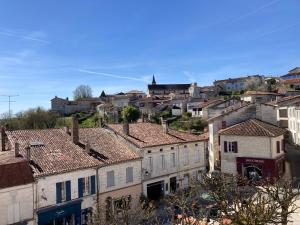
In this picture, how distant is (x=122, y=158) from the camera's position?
32188 millimetres

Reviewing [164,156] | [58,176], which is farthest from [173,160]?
[58,176]

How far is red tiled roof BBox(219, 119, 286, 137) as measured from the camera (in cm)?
3850

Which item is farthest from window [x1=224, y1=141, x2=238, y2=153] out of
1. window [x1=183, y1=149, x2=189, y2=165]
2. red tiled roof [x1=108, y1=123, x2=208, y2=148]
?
window [x1=183, y1=149, x2=189, y2=165]

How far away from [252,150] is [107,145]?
614 inches

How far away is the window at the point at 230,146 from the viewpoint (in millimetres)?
40250

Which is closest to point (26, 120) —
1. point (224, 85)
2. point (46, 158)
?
point (46, 158)

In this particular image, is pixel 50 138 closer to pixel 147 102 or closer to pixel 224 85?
pixel 147 102

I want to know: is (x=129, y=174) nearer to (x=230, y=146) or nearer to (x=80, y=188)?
(x=80, y=188)

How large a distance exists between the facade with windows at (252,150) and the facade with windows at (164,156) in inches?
107

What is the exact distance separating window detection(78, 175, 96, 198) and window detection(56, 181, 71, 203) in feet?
3.33

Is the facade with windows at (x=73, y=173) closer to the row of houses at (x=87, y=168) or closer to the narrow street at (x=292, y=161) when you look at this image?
the row of houses at (x=87, y=168)

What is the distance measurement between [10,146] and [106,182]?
8134 mm

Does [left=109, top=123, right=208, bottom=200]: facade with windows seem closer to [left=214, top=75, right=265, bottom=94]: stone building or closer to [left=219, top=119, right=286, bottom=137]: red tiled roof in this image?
[left=219, top=119, right=286, bottom=137]: red tiled roof

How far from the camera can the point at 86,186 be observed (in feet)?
94.8
